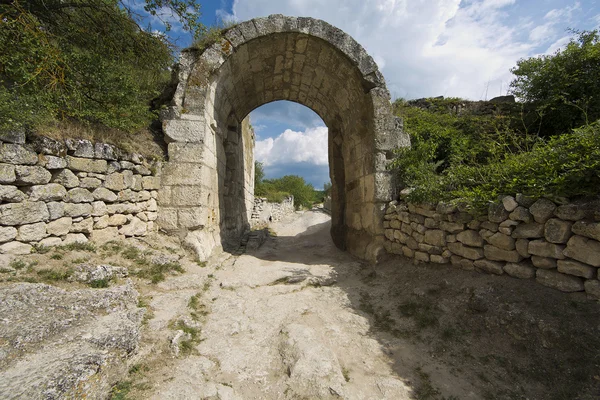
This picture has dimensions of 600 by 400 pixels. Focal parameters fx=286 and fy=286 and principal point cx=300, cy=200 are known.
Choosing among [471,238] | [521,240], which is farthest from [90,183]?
[521,240]

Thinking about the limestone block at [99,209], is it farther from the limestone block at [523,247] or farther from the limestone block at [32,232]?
the limestone block at [523,247]

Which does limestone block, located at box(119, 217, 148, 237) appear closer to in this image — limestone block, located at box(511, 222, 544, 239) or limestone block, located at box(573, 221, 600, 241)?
limestone block, located at box(511, 222, 544, 239)

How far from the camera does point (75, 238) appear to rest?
372cm

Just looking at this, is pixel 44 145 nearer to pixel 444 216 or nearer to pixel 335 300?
pixel 335 300

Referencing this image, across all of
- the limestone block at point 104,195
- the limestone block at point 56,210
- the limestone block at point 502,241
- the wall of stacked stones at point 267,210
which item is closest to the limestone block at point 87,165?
the limestone block at point 104,195

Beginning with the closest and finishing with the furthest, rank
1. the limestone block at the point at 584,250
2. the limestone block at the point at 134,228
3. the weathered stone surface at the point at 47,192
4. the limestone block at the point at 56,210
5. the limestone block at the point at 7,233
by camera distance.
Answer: the limestone block at the point at 584,250 < the limestone block at the point at 7,233 < the weathered stone surface at the point at 47,192 < the limestone block at the point at 56,210 < the limestone block at the point at 134,228

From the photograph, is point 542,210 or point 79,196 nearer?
point 542,210

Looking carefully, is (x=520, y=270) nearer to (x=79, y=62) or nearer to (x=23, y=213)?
(x=23, y=213)

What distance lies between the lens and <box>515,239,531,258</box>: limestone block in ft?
9.58

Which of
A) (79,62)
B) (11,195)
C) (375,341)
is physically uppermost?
(79,62)

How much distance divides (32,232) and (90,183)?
910 millimetres

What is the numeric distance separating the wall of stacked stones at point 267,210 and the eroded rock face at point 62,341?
36.8 ft

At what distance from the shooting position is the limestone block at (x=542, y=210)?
2710 mm

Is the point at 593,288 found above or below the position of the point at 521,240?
below
